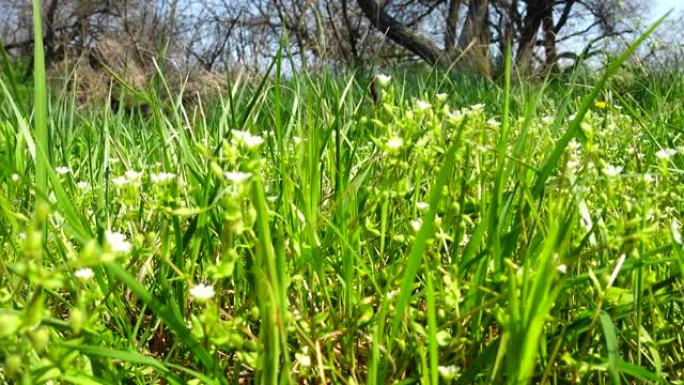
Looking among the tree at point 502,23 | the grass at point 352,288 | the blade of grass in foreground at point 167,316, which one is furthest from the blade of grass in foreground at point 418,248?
the tree at point 502,23

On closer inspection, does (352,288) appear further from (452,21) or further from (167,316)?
(452,21)

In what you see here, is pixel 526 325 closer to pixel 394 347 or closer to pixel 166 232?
pixel 394 347

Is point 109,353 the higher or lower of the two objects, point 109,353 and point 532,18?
the lower

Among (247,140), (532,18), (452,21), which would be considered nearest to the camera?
(247,140)

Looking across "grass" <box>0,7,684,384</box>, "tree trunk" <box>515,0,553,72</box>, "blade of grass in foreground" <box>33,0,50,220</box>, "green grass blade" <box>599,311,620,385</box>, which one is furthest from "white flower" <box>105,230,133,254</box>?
"tree trunk" <box>515,0,553,72</box>

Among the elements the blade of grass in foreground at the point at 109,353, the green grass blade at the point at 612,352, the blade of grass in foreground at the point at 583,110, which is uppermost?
the blade of grass in foreground at the point at 583,110

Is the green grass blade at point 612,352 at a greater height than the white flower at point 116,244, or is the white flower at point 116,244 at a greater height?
the white flower at point 116,244

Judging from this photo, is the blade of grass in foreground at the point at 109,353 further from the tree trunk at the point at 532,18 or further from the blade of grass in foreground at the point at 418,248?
the tree trunk at the point at 532,18

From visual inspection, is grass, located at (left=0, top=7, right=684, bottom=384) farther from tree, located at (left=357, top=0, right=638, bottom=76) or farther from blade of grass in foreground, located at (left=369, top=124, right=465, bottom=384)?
tree, located at (left=357, top=0, right=638, bottom=76)

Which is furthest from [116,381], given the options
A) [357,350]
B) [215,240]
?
[215,240]

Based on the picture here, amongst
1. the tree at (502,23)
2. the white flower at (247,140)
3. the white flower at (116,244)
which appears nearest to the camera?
the white flower at (116,244)

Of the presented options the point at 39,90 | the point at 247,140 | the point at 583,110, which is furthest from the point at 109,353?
the point at 583,110
